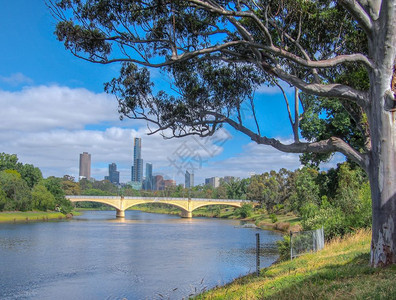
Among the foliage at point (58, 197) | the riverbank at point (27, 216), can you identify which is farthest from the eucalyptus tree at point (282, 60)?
the foliage at point (58, 197)

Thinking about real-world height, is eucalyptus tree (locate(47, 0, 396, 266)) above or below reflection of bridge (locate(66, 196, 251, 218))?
above

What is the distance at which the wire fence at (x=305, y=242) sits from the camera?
40.1 ft

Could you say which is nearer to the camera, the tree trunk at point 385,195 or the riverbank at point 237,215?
the tree trunk at point 385,195

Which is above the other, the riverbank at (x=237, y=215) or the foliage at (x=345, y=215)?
the foliage at (x=345, y=215)

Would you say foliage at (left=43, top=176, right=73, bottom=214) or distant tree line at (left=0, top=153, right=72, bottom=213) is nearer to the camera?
distant tree line at (left=0, top=153, right=72, bottom=213)

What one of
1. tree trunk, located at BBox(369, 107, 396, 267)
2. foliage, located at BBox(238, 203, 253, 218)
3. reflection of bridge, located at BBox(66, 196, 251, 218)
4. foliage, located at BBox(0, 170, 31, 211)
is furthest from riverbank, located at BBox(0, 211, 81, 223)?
tree trunk, located at BBox(369, 107, 396, 267)

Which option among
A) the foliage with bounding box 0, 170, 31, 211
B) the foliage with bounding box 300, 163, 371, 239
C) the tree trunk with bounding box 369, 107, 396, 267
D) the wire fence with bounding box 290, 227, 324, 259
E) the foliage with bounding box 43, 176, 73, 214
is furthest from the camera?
the foliage with bounding box 43, 176, 73, 214

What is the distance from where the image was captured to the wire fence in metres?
12.2

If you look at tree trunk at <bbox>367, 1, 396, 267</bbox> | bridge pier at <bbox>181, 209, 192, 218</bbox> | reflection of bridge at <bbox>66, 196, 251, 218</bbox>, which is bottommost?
bridge pier at <bbox>181, 209, 192, 218</bbox>

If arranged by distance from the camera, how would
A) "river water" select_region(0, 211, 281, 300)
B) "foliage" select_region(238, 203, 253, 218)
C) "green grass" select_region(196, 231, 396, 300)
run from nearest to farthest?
"green grass" select_region(196, 231, 396, 300) < "river water" select_region(0, 211, 281, 300) < "foliage" select_region(238, 203, 253, 218)

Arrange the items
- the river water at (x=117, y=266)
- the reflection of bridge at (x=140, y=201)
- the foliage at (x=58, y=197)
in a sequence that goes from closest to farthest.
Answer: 1. the river water at (x=117, y=266)
2. the foliage at (x=58, y=197)
3. the reflection of bridge at (x=140, y=201)

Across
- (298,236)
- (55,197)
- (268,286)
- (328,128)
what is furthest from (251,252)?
(55,197)

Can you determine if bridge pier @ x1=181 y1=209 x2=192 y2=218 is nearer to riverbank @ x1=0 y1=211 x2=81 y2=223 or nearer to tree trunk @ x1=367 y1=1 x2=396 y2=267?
riverbank @ x1=0 y1=211 x2=81 y2=223

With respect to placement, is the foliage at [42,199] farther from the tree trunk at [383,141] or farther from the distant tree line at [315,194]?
the tree trunk at [383,141]
